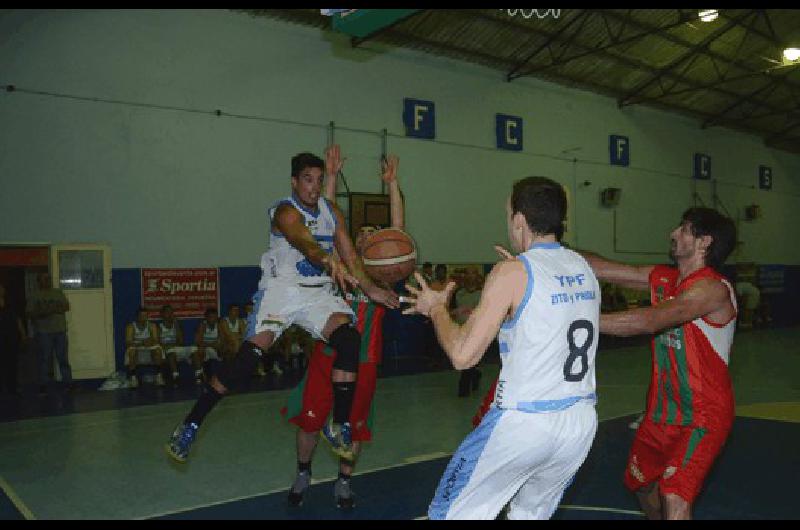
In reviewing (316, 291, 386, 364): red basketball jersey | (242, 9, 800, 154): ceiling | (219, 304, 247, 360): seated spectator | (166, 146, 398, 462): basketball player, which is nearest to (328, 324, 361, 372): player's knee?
(166, 146, 398, 462): basketball player

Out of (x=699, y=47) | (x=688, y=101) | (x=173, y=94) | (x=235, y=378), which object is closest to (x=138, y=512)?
(x=235, y=378)

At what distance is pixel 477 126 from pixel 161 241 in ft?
25.3

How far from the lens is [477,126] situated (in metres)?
15.6

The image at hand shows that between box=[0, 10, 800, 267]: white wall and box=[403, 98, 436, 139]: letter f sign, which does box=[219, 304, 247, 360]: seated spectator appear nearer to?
box=[0, 10, 800, 267]: white wall

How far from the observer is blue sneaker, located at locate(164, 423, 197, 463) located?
403cm

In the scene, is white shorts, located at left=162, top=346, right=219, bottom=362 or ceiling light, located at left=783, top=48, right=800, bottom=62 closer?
white shorts, located at left=162, top=346, right=219, bottom=362

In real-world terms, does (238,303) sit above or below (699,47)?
below

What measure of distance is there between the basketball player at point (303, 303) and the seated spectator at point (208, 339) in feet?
23.4

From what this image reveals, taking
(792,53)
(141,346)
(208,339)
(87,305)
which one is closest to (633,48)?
(792,53)

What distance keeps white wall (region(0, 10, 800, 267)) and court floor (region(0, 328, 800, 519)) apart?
3.69 m

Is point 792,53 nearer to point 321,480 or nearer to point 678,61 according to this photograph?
point 678,61

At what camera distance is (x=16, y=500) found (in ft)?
16.6

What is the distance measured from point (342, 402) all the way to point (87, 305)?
8137 millimetres
